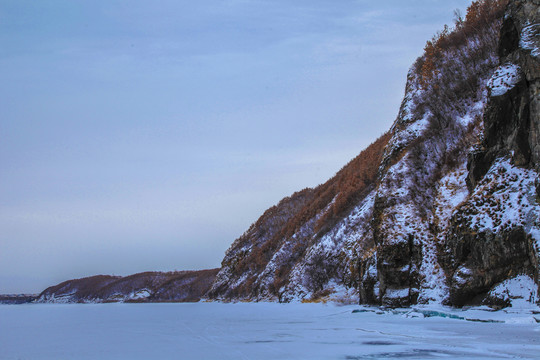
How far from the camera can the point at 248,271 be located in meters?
94.1

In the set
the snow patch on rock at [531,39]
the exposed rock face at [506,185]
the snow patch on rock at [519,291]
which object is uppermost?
the snow patch on rock at [531,39]

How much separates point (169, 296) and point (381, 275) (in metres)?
177

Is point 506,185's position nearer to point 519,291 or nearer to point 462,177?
point 519,291

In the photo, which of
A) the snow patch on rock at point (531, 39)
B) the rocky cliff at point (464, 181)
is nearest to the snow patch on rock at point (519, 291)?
the rocky cliff at point (464, 181)

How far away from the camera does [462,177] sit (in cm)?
2395

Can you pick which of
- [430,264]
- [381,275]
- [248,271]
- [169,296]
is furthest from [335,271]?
[169,296]

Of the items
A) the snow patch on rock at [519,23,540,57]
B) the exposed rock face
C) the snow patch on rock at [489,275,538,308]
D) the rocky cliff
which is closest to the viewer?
the snow patch on rock at [489,275,538,308]

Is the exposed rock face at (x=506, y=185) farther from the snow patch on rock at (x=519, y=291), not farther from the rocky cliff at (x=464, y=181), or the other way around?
the snow patch on rock at (x=519, y=291)

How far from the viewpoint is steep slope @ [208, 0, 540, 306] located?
17.8 m

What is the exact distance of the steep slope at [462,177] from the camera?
58.4 ft

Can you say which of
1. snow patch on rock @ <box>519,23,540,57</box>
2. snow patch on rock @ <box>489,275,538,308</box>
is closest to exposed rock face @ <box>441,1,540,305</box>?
snow patch on rock @ <box>519,23,540,57</box>

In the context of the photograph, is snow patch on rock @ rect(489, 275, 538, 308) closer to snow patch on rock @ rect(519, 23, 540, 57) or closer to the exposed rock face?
the exposed rock face

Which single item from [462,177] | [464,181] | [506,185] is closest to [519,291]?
[506,185]

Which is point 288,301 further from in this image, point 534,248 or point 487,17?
point 534,248
